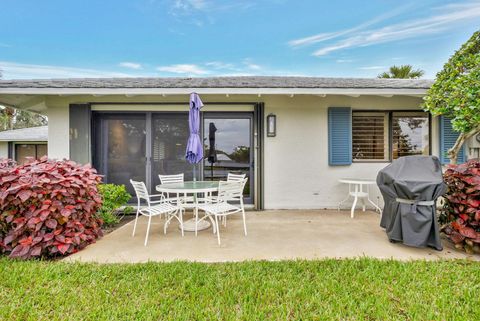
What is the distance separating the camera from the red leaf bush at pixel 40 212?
10.2ft

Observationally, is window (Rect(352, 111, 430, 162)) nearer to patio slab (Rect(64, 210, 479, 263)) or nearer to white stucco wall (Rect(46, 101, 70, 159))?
patio slab (Rect(64, 210, 479, 263))

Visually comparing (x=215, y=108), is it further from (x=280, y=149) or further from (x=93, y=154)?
(x=93, y=154)

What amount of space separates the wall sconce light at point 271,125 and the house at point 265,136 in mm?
25

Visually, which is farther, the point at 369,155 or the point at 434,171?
the point at 369,155

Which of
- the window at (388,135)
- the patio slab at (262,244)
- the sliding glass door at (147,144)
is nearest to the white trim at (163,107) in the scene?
the sliding glass door at (147,144)

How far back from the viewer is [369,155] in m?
6.25

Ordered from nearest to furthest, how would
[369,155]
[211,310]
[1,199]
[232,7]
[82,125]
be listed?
[211,310] → [1,199] → [82,125] → [369,155] → [232,7]

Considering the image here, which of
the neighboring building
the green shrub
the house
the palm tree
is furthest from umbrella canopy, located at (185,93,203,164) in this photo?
the neighboring building

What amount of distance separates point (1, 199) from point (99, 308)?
7.37ft

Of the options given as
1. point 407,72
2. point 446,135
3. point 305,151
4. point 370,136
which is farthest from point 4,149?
point 407,72

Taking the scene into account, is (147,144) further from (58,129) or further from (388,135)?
(388,135)

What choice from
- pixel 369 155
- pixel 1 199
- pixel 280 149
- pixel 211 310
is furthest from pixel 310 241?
pixel 1 199

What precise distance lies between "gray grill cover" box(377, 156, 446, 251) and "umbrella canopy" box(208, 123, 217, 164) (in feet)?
12.8

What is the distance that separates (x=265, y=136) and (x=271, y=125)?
1.03 feet
